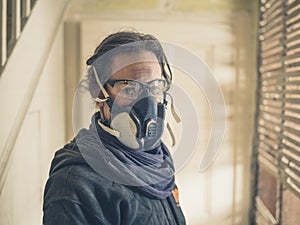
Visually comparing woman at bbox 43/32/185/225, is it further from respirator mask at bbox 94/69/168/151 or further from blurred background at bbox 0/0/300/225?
blurred background at bbox 0/0/300/225

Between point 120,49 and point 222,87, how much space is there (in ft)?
4.76

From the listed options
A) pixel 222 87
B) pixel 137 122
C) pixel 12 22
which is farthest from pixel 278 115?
pixel 12 22

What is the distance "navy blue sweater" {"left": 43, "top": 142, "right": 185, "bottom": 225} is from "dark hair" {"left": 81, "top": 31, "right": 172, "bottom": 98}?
0.17m

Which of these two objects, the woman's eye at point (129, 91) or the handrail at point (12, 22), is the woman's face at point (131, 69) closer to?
the woman's eye at point (129, 91)

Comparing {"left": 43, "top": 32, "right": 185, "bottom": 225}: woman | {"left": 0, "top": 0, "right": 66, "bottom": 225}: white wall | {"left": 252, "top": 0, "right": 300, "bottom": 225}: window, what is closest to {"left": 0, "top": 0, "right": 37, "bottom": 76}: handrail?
{"left": 0, "top": 0, "right": 66, "bottom": 225}: white wall

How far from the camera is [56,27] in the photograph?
1.69 metres

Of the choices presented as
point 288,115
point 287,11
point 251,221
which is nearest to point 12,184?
point 288,115

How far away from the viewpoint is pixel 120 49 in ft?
2.63

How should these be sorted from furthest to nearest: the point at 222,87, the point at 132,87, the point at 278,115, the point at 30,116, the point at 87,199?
the point at 222,87
the point at 278,115
the point at 30,116
the point at 132,87
the point at 87,199

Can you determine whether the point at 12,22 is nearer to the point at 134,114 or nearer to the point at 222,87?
the point at 134,114

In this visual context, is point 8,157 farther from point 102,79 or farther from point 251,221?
point 251,221

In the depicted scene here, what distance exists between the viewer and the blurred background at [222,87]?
160 cm

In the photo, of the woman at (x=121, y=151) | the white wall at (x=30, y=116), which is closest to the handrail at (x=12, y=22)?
the white wall at (x=30, y=116)

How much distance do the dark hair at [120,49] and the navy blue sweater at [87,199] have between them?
0.56ft
